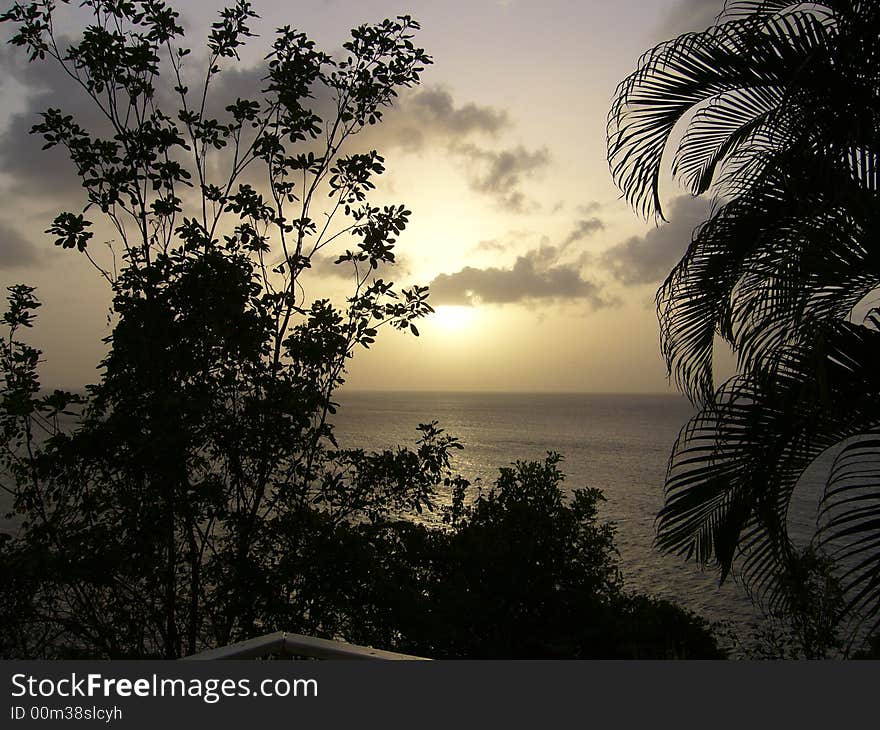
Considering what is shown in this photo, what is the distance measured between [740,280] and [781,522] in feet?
5.38

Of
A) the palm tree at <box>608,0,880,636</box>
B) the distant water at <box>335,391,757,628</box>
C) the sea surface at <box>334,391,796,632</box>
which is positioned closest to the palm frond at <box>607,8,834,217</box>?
the palm tree at <box>608,0,880,636</box>

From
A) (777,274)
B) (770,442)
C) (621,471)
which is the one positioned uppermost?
(777,274)

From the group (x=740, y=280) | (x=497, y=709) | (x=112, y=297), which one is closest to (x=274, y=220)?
(x=112, y=297)

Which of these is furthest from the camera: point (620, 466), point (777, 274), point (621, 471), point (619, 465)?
point (619, 465)

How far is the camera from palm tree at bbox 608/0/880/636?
3973 mm

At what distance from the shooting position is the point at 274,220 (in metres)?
5.71

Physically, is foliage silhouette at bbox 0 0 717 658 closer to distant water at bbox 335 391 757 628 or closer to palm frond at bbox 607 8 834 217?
palm frond at bbox 607 8 834 217

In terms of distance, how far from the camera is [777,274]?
4.07m

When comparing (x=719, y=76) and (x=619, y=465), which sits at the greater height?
(x=719, y=76)

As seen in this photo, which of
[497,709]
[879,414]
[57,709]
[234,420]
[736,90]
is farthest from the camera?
[234,420]

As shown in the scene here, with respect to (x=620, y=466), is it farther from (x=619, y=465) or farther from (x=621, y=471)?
(x=621, y=471)

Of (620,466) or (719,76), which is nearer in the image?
(719,76)

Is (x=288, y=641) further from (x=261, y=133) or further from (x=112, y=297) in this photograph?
(x=261, y=133)

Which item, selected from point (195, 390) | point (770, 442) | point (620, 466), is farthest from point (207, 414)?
point (620, 466)
